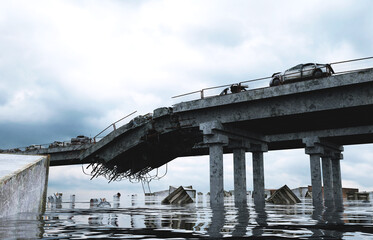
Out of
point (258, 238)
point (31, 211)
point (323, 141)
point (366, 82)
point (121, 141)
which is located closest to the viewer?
point (258, 238)

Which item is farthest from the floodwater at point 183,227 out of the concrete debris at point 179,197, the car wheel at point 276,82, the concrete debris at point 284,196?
the concrete debris at point 179,197

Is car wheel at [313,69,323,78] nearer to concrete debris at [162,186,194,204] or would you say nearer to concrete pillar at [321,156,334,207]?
concrete debris at [162,186,194,204]

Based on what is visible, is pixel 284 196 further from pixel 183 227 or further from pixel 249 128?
pixel 183 227

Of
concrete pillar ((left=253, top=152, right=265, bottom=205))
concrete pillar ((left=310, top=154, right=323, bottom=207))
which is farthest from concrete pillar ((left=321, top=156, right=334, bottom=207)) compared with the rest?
concrete pillar ((left=253, top=152, right=265, bottom=205))

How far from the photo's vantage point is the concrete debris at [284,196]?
95.1 feet

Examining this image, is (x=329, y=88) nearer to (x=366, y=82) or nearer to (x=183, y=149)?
(x=366, y=82)

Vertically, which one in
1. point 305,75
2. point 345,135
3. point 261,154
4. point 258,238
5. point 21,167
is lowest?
point 258,238

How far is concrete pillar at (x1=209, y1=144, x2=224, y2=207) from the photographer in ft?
75.2

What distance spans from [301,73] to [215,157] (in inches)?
307

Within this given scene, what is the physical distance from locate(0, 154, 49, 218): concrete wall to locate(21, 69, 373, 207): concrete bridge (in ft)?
47.6

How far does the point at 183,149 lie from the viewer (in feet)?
96.4

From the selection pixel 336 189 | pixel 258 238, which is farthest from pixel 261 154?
pixel 258 238

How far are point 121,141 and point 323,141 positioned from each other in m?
19.0

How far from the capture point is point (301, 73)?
2166 cm
